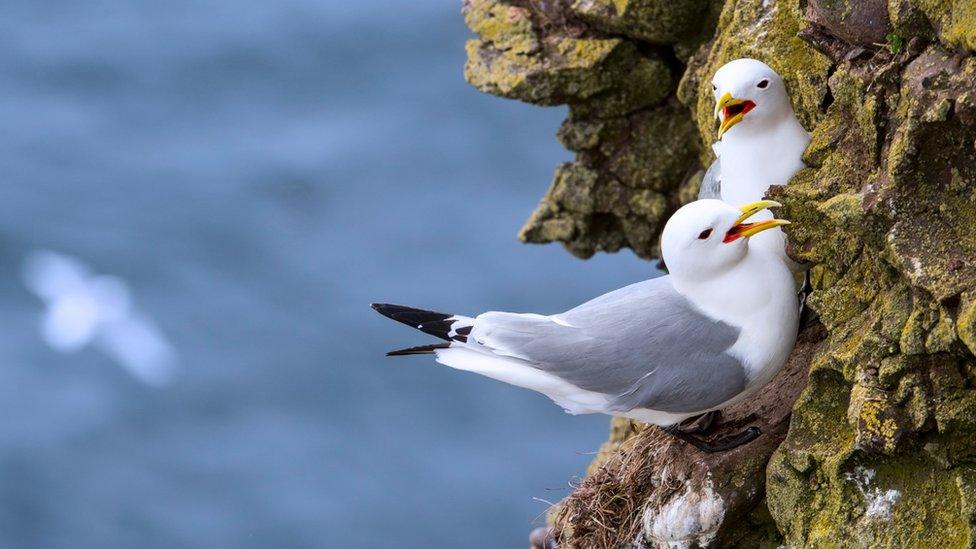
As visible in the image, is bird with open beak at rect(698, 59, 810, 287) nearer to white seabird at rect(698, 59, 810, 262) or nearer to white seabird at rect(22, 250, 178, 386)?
white seabird at rect(698, 59, 810, 262)

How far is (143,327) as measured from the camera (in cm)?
1411

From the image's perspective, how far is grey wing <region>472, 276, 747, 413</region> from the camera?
440 cm

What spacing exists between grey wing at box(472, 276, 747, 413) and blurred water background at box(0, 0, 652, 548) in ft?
25.1

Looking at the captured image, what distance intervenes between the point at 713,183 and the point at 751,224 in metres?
0.94

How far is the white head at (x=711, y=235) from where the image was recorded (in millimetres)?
4352

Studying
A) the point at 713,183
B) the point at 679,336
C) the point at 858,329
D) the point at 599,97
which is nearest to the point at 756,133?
the point at 713,183

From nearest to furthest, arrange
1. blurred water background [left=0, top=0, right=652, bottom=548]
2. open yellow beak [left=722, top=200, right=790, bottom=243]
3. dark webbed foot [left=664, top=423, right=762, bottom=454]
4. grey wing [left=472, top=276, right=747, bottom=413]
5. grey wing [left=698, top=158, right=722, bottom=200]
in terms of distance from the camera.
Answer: open yellow beak [left=722, top=200, right=790, bottom=243] → grey wing [left=472, top=276, right=747, bottom=413] → dark webbed foot [left=664, top=423, right=762, bottom=454] → grey wing [left=698, top=158, right=722, bottom=200] → blurred water background [left=0, top=0, right=652, bottom=548]

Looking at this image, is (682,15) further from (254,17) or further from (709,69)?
(254,17)

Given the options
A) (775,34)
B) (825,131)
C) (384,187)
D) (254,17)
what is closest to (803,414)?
(825,131)

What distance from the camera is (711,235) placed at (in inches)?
172

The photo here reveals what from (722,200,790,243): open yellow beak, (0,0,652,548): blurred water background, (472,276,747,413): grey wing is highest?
(0,0,652,548): blurred water background

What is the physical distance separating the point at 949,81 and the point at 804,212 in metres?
0.82

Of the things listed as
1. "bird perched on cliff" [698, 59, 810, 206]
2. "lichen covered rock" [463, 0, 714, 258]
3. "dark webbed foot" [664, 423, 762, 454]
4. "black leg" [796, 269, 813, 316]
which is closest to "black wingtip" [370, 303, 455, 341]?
"dark webbed foot" [664, 423, 762, 454]

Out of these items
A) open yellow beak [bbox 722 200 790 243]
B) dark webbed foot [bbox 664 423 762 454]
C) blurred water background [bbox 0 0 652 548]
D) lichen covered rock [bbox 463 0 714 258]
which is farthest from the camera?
blurred water background [bbox 0 0 652 548]
